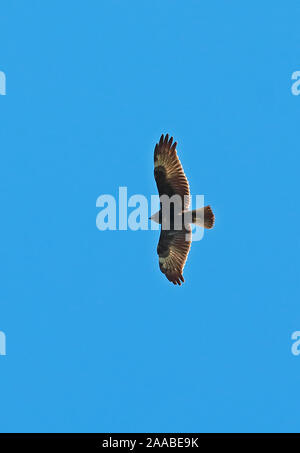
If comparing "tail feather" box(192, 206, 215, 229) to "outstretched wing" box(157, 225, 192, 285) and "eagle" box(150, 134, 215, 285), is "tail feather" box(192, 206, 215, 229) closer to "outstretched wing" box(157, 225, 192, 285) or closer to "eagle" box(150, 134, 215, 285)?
"eagle" box(150, 134, 215, 285)

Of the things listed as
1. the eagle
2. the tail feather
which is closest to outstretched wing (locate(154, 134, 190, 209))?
the eagle

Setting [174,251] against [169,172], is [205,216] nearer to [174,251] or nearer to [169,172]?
[169,172]

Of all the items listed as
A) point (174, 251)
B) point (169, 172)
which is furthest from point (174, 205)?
point (174, 251)

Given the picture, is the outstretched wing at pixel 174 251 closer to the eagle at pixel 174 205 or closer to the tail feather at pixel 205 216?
the eagle at pixel 174 205

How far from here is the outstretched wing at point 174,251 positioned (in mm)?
18475

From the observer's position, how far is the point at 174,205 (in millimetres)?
17969

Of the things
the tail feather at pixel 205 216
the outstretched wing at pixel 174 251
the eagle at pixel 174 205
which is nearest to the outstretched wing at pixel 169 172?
the eagle at pixel 174 205

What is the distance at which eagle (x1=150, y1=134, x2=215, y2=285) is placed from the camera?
58.4 ft

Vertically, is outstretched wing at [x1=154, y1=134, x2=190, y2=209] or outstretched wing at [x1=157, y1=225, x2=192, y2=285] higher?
outstretched wing at [x1=154, y1=134, x2=190, y2=209]
